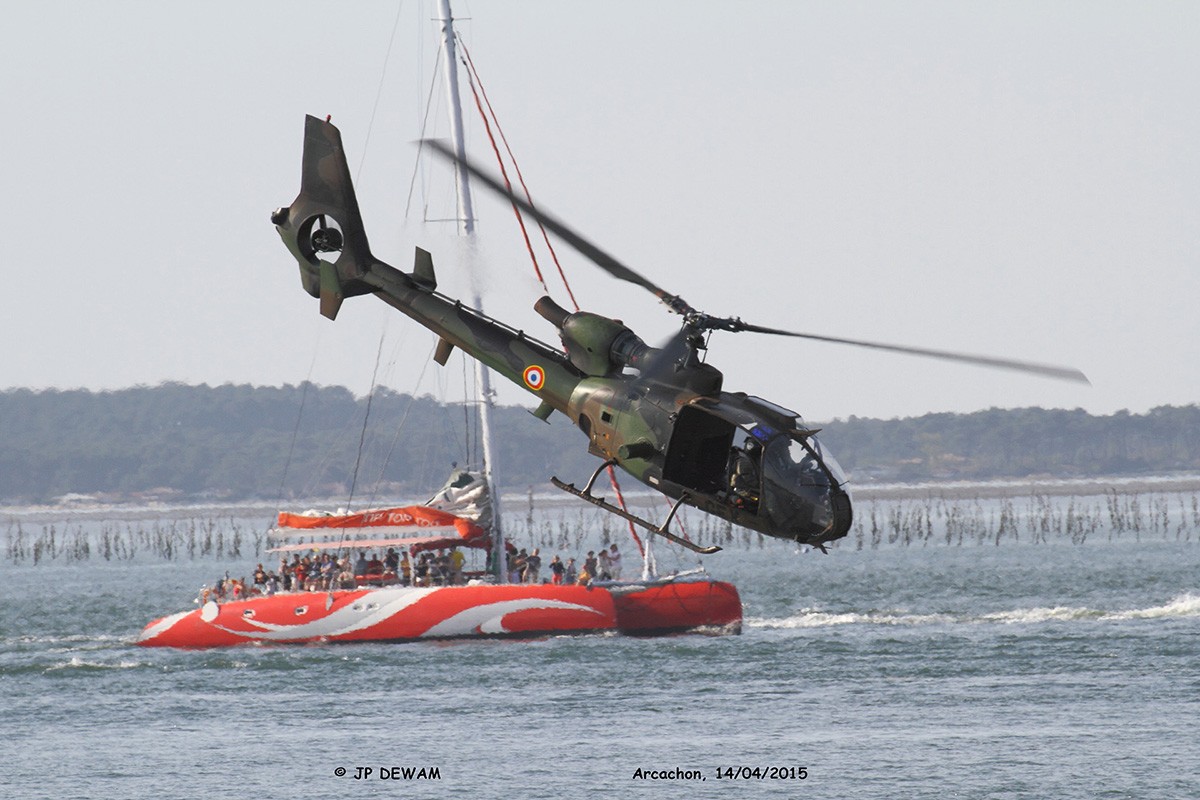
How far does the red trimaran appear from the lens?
151ft

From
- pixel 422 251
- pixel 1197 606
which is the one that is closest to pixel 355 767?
pixel 422 251

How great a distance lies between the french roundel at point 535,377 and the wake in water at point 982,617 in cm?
2813

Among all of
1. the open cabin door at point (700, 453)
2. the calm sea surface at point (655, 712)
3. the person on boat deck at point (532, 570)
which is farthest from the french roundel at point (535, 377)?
the person on boat deck at point (532, 570)

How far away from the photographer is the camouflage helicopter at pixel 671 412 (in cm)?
2203

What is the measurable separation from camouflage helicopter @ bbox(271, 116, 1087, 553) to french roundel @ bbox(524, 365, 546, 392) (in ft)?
0.07

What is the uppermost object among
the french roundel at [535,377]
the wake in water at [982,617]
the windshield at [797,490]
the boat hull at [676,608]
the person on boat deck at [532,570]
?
the french roundel at [535,377]

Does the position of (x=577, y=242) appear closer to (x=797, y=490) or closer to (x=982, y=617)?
(x=797, y=490)

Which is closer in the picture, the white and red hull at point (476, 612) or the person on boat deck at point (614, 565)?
the white and red hull at point (476, 612)

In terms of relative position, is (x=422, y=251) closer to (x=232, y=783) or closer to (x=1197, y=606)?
(x=232, y=783)

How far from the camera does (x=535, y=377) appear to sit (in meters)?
25.8

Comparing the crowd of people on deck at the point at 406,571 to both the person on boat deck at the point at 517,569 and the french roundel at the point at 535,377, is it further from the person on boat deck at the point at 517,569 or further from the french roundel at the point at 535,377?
the french roundel at the point at 535,377

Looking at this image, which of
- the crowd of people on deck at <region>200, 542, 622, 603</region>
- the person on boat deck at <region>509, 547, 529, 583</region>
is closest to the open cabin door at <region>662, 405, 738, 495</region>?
the crowd of people on deck at <region>200, 542, 622, 603</region>

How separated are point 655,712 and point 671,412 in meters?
17.0

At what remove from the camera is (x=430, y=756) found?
34906mm
